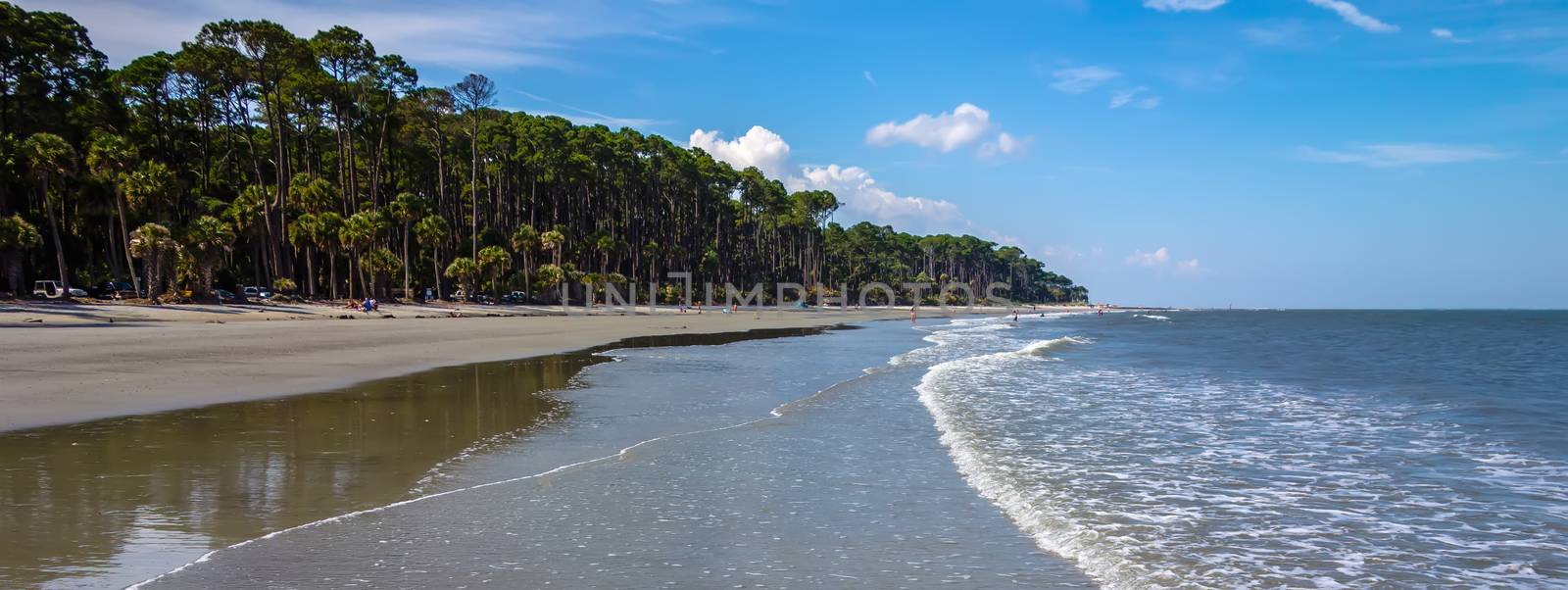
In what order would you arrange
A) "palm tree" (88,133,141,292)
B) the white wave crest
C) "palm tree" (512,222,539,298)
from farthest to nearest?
"palm tree" (512,222,539,298) → "palm tree" (88,133,141,292) → the white wave crest

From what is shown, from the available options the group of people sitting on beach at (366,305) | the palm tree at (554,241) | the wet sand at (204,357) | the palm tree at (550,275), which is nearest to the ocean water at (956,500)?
the wet sand at (204,357)

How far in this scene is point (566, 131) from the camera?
85500mm

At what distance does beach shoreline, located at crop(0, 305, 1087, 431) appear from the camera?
1366 centimetres

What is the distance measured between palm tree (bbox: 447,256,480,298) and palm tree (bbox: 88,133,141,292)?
19.3 m

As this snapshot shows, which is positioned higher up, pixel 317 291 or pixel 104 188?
pixel 104 188

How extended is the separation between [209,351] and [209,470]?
1673cm

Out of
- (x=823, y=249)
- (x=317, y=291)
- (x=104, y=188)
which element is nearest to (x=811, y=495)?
(x=104, y=188)

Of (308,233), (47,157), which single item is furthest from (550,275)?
(47,157)

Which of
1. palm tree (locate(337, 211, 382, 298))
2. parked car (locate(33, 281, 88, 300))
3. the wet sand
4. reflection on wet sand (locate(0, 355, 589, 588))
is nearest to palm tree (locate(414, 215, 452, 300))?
palm tree (locate(337, 211, 382, 298))

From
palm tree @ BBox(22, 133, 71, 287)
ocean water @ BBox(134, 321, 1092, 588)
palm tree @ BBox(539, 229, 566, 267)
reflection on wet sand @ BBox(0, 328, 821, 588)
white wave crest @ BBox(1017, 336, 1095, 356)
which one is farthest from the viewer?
palm tree @ BBox(539, 229, 566, 267)

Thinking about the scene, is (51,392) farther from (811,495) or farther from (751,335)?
(751,335)

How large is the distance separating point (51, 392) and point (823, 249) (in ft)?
410

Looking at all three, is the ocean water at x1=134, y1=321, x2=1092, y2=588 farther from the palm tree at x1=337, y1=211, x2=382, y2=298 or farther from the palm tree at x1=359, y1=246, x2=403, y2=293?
the palm tree at x1=359, y1=246, x2=403, y2=293

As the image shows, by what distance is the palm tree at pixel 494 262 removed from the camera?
207 ft
